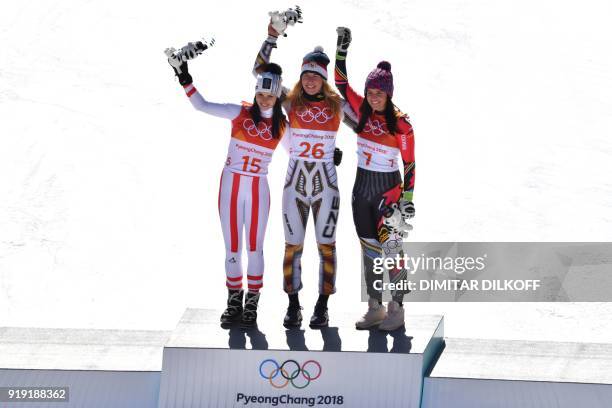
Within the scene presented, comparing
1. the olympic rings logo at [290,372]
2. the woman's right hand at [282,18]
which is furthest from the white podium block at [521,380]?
the woman's right hand at [282,18]

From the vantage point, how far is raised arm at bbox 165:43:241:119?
10.3 m

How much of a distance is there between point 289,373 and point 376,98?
2.30 m

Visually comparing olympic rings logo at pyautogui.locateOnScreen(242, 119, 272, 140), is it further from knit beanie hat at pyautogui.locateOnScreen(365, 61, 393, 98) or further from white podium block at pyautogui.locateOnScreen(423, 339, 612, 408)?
white podium block at pyautogui.locateOnScreen(423, 339, 612, 408)

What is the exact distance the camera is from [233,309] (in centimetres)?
1102

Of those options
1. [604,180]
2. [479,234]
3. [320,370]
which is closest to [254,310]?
[320,370]

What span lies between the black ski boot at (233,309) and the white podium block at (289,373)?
15.6 inches

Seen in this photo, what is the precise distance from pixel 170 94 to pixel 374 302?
30.2 ft

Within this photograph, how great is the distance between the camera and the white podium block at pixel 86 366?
10.8 m

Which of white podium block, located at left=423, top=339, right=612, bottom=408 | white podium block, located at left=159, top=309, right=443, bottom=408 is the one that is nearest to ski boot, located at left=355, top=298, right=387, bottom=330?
white podium block, located at left=159, top=309, right=443, bottom=408

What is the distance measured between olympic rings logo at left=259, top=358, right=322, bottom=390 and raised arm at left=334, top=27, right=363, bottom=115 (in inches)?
82.3

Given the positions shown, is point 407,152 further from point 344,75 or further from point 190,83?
point 190,83

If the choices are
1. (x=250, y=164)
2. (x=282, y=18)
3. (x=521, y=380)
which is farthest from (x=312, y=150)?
(x=521, y=380)

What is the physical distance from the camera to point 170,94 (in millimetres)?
19562

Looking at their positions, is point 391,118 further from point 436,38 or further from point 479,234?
point 436,38
